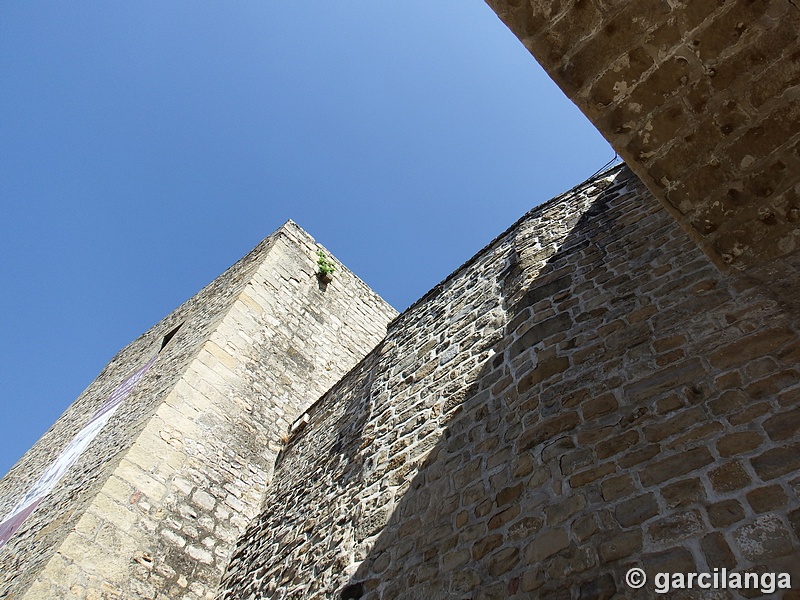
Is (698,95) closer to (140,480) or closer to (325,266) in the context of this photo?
(140,480)

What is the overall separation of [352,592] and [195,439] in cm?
286

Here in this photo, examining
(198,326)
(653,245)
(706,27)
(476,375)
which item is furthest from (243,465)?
(706,27)

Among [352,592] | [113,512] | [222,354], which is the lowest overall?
[352,592]

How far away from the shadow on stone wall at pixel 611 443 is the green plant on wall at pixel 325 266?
5.08 metres

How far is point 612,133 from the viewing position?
283cm

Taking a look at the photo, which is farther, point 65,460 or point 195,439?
point 65,460

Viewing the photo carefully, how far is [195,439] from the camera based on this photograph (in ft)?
18.8

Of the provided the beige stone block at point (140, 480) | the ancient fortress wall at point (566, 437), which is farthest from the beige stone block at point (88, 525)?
the ancient fortress wall at point (566, 437)

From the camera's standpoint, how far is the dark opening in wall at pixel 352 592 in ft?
11.3

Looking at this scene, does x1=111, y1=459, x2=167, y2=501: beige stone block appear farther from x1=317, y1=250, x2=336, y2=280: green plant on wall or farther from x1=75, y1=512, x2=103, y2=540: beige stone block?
x1=317, y1=250, x2=336, y2=280: green plant on wall

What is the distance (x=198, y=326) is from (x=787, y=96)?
22.8ft

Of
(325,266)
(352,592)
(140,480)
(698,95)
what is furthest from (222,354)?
(698,95)

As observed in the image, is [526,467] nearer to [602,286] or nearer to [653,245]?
[602,286]

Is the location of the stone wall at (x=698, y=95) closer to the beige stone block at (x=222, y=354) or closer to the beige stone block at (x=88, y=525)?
the beige stone block at (x=88, y=525)
